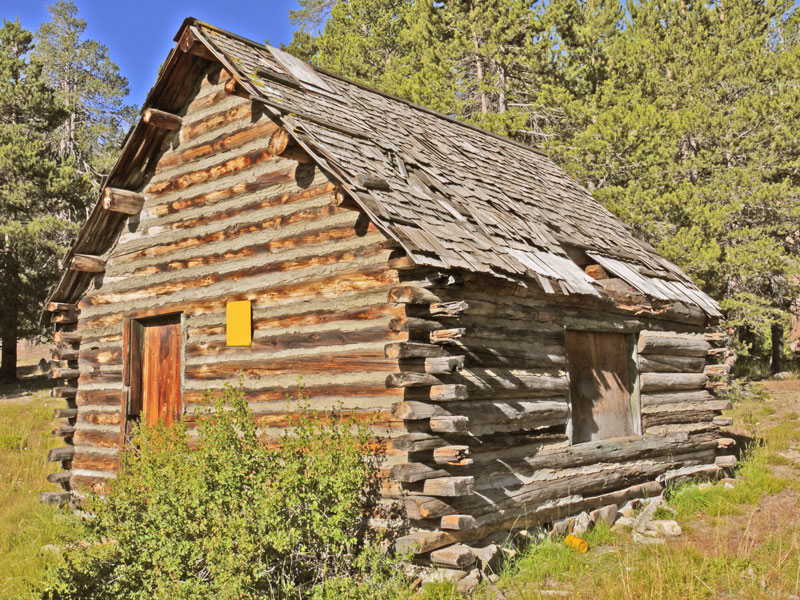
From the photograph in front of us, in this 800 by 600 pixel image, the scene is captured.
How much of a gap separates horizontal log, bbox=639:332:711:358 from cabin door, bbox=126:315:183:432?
239 inches

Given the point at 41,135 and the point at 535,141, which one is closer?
the point at 535,141

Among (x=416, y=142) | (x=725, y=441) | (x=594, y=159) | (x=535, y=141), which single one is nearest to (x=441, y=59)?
(x=535, y=141)

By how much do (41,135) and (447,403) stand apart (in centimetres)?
2328

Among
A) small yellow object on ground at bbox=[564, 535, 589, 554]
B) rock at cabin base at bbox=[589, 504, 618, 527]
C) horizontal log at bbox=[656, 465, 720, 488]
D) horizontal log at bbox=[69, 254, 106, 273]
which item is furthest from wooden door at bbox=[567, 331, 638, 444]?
horizontal log at bbox=[69, 254, 106, 273]

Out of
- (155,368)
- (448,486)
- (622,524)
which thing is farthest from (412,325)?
(155,368)

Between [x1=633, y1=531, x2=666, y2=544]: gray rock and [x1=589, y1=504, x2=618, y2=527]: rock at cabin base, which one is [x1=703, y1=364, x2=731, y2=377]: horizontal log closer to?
[x1=589, y1=504, x2=618, y2=527]: rock at cabin base

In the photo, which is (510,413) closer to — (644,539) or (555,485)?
(555,485)

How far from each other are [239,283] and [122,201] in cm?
243

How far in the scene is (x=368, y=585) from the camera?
4992 millimetres

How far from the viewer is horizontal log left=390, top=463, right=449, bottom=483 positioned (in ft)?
18.8

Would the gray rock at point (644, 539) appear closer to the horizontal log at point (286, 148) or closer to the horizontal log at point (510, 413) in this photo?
the horizontal log at point (510, 413)

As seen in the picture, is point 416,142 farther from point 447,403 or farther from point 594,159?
point 594,159

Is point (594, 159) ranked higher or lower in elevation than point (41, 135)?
lower

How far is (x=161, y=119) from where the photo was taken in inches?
332
